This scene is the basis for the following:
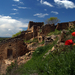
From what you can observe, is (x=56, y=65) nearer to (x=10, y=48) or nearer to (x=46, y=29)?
(x=10, y=48)

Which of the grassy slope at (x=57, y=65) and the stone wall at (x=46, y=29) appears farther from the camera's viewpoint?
the stone wall at (x=46, y=29)

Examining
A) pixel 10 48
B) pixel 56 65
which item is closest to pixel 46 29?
pixel 10 48

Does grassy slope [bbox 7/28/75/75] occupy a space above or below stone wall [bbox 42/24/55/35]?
below

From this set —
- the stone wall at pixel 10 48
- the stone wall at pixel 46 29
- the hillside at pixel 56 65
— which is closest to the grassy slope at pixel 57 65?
the hillside at pixel 56 65

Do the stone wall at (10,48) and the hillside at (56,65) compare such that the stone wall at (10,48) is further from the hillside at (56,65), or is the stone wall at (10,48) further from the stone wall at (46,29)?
the stone wall at (46,29)

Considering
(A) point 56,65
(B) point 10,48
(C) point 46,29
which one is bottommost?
(B) point 10,48

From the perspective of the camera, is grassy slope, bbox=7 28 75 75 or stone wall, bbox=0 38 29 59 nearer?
grassy slope, bbox=7 28 75 75

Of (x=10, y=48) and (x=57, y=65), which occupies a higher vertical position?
(x=57, y=65)

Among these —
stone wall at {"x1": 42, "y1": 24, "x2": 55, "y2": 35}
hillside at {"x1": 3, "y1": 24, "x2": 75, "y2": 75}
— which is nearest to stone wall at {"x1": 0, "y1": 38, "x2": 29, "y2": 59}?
hillside at {"x1": 3, "y1": 24, "x2": 75, "y2": 75}

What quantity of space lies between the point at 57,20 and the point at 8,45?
3110cm

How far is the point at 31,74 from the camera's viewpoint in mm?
3465

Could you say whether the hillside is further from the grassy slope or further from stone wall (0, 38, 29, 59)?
stone wall (0, 38, 29, 59)

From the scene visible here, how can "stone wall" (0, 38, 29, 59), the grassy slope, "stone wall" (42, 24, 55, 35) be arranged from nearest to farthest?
the grassy slope
"stone wall" (0, 38, 29, 59)
"stone wall" (42, 24, 55, 35)

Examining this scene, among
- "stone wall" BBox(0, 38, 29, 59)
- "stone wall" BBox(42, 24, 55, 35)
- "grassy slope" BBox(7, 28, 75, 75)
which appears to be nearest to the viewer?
"grassy slope" BBox(7, 28, 75, 75)
